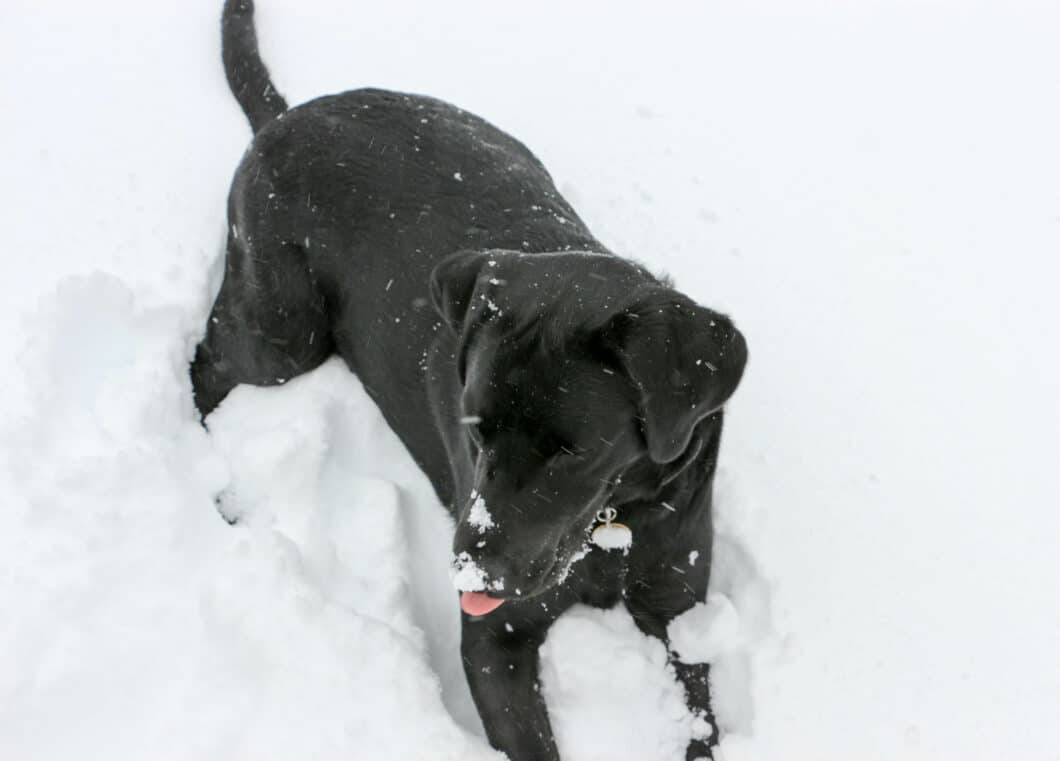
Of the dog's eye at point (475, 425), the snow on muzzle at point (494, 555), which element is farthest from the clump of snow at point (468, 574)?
the dog's eye at point (475, 425)

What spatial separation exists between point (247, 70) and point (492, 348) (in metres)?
2.59

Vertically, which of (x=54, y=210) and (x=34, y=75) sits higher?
(x=34, y=75)

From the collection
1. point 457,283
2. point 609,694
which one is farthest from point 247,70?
point 609,694

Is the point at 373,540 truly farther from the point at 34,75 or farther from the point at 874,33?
the point at 874,33

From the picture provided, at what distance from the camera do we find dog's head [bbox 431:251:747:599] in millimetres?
2098

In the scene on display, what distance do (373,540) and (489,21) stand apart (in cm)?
289

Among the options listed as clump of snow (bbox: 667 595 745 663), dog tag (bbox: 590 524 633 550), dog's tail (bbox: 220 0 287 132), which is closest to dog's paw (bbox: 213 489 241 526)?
dog tag (bbox: 590 524 633 550)

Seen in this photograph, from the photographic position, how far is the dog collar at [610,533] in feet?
8.32

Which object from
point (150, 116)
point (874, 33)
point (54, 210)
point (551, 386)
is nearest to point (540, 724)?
point (551, 386)

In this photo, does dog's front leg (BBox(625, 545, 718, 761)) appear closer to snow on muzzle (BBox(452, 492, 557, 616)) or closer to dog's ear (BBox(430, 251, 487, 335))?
snow on muzzle (BBox(452, 492, 557, 616))

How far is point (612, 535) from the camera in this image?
8.37 ft

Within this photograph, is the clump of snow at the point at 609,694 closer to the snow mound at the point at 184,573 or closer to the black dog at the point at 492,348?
the black dog at the point at 492,348

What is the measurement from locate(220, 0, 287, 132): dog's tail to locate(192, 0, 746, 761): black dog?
0.04 ft

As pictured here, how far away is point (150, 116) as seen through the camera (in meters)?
4.14
